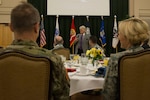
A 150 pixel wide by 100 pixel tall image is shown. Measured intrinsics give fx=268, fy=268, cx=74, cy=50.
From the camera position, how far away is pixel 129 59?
199cm

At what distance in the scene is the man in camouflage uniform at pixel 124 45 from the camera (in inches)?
81.4

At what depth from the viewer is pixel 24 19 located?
163 cm

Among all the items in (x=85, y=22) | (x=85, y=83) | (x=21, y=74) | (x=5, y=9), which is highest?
(x=5, y=9)

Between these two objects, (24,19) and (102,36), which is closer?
(24,19)

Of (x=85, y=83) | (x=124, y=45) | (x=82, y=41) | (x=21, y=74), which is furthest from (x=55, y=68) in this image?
(x=82, y=41)

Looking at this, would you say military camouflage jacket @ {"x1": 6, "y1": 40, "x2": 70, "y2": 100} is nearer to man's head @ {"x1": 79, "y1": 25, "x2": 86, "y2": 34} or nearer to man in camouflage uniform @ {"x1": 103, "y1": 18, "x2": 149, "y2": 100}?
man in camouflage uniform @ {"x1": 103, "y1": 18, "x2": 149, "y2": 100}

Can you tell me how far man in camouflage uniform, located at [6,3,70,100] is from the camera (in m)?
1.63

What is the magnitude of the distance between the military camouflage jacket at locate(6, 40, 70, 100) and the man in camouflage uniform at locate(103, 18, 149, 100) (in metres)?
0.49

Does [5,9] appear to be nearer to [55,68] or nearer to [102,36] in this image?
[102,36]

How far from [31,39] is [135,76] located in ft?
2.73

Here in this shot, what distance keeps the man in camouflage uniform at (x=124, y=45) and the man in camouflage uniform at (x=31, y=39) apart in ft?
1.55

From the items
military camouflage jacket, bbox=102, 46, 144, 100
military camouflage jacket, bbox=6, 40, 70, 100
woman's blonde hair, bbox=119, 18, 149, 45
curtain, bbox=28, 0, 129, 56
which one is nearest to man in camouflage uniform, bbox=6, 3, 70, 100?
military camouflage jacket, bbox=6, 40, 70, 100

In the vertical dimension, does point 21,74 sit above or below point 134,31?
below

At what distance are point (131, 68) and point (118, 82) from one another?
148 mm
